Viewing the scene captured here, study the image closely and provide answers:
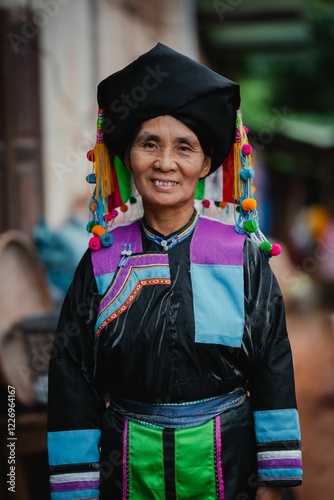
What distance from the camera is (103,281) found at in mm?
2127

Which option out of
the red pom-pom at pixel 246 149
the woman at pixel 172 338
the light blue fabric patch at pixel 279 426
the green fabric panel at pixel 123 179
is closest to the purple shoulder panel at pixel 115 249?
the woman at pixel 172 338

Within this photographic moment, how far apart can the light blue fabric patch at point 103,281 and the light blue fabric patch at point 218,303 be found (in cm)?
25

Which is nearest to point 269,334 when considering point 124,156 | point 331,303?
point 124,156

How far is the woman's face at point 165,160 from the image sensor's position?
203cm

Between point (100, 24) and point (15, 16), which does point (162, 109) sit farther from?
point (100, 24)

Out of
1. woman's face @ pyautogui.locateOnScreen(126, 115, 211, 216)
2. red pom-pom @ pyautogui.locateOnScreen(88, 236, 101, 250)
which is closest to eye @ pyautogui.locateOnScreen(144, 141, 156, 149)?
woman's face @ pyautogui.locateOnScreen(126, 115, 211, 216)

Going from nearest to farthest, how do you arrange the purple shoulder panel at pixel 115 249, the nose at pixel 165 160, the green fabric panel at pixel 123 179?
1. the nose at pixel 165 160
2. the purple shoulder panel at pixel 115 249
3. the green fabric panel at pixel 123 179

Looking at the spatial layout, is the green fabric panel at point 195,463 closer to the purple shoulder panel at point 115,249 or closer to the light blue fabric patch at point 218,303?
the light blue fabric patch at point 218,303

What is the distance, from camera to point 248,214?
2.19m

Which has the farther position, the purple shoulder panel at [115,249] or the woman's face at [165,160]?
the purple shoulder panel at [115,249]

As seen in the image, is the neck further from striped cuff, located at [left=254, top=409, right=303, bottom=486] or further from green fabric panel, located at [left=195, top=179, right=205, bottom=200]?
striped cuff, located at [left=254, top=409, right=303, bottom=486]

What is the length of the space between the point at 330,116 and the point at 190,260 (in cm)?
1465

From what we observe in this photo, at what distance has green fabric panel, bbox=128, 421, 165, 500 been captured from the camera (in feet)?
6.70

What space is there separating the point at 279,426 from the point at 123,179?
94 cm
